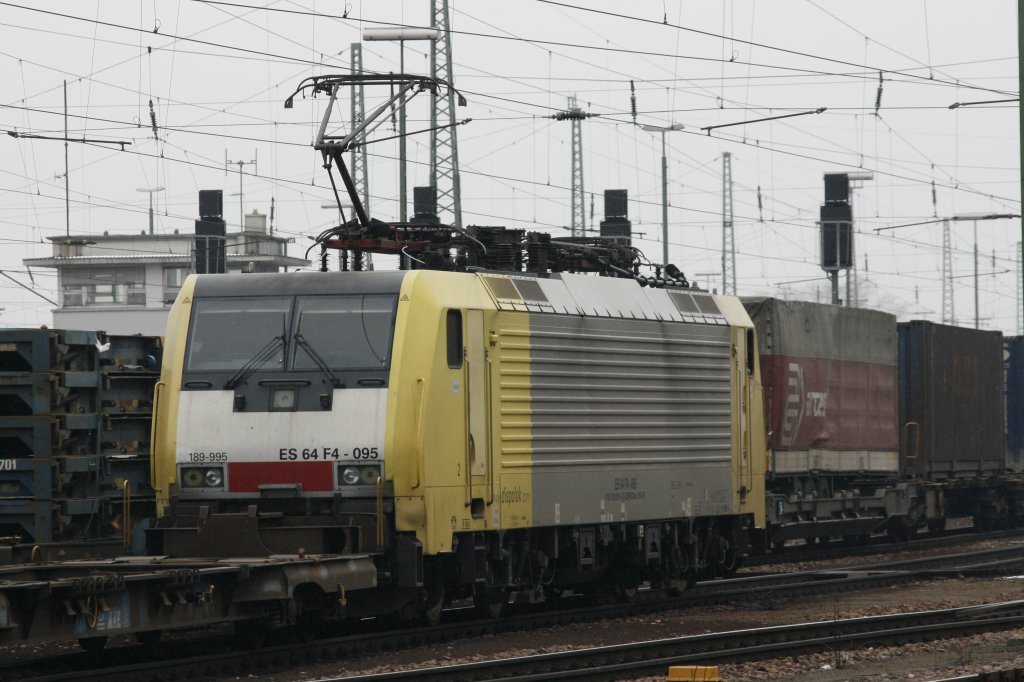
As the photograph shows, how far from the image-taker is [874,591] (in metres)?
22.4

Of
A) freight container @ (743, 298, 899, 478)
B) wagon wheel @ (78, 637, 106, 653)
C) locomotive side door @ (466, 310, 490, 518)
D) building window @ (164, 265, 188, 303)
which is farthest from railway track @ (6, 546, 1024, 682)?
building window @ (164, 265, 188, 303)

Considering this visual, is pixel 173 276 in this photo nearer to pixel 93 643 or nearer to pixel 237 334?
pixel 237 334

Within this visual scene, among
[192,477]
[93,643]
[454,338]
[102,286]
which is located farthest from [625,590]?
[102,286]

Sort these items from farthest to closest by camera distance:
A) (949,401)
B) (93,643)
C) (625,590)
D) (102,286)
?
(102,286)
(949,401)
(625,590)
(93,643)

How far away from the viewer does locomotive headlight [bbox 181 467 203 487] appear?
1559 cm

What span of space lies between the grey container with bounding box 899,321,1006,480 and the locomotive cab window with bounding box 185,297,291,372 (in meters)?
17.5

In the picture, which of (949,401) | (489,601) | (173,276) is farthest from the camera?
(173,276)

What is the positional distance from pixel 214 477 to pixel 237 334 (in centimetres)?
135

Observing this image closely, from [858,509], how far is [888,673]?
49.1 ft

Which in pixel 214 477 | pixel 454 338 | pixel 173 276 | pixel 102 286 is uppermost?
pixel 173 276

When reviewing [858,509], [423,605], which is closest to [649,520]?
[423,605]

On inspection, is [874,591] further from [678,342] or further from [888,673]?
[888,673]

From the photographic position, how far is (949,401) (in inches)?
1251

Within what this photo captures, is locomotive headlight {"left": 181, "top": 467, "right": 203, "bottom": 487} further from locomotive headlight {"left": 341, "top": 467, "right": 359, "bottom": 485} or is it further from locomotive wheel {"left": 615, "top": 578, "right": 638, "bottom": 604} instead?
locomotive wheel {"left": 615, "top": 578, "right": 638, "bottom": 604}
